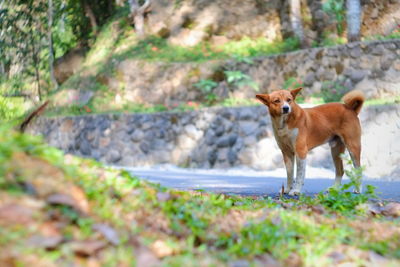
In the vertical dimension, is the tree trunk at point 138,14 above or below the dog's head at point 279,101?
above

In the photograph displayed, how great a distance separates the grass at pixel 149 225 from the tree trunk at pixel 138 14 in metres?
19.6

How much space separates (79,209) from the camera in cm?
285

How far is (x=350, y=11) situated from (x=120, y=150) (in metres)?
8.77

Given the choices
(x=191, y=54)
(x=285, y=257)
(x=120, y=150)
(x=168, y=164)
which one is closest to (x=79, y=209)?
(x=285, y=257)

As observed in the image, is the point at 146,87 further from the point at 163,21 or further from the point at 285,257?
the point at 285,257

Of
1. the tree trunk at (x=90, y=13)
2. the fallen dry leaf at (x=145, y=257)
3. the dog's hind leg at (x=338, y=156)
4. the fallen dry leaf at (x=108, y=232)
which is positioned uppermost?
the tree trunk at (x=90, y=13)

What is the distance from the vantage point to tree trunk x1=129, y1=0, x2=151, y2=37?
2305 cm

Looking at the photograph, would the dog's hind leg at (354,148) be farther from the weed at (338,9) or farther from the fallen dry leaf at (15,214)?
the weed at (338,9)

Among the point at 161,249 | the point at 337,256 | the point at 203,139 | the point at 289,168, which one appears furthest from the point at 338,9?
the point at 161,249

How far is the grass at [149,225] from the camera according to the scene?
2570 mm

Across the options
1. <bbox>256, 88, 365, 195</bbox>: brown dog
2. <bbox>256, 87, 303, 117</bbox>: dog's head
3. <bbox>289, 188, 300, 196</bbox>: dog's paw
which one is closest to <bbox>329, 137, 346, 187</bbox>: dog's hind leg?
<bbox>256, 88, 365, 195</bbox>: brown dog

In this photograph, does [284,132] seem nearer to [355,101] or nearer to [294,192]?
[294,192]

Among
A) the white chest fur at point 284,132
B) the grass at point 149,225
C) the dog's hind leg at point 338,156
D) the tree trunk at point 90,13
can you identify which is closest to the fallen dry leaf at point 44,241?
the grass at point 149,225

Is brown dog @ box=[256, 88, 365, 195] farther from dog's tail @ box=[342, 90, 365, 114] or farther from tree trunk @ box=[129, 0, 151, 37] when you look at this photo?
tree trunk @ box=[129, 0, 151, 37]
